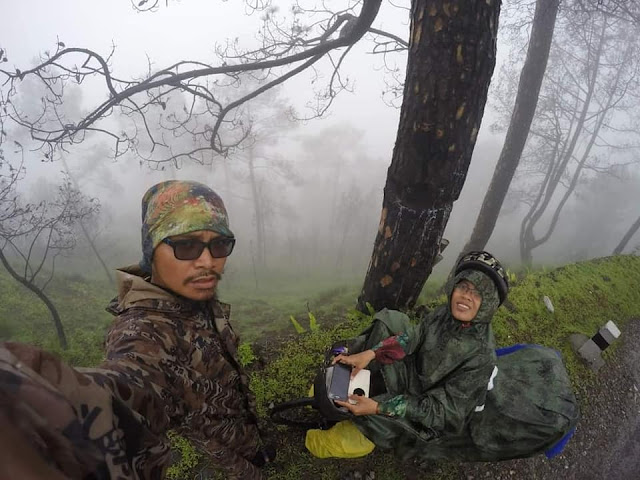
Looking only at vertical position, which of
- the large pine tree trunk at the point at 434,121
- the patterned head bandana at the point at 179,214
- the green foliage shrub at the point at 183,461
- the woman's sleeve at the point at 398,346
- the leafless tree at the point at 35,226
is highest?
the large pine tree trunk at the point at 434,121

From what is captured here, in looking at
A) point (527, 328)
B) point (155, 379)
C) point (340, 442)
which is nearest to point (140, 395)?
point (155, 379)

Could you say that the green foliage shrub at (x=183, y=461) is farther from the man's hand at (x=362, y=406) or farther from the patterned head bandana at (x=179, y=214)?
the patterned head bandana at (x=179, y=214)

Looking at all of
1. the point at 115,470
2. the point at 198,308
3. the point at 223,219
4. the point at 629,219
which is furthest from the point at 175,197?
the point at 629,219

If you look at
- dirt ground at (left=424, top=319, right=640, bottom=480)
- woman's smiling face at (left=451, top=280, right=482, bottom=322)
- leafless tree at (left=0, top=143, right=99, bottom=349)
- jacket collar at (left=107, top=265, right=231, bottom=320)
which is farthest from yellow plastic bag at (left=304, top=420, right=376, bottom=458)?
leafless tree at (left=0, top=143, right=99, bottom=349)

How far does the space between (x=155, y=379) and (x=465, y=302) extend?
218 centimetres

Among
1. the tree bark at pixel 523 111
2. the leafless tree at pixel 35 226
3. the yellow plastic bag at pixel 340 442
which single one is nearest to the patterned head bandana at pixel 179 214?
the yellow plastic bag at pixel 340 442

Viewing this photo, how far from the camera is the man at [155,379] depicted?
0.67 m

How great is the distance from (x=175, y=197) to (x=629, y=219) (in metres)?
55.1

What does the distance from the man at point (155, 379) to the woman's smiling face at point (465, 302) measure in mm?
1758

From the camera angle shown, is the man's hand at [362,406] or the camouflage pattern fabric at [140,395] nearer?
the camouflage pattern fabric at [140,395]

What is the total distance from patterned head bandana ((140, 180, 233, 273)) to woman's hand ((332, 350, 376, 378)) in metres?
1.62

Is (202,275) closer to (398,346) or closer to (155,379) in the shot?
(155,379)

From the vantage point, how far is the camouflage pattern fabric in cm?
66

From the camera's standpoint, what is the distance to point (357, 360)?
282 cm
